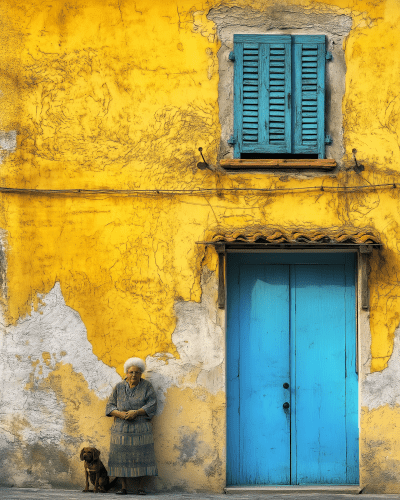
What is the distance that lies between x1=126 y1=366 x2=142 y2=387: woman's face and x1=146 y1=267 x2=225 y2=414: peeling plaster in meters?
0.30

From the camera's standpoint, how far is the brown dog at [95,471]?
6.76 metres

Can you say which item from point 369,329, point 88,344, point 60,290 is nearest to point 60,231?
point 60,290

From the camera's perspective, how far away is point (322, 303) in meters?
7.47

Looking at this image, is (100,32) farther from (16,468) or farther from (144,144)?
(16,468)

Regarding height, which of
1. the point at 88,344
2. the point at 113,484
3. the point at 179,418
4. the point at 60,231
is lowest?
the point at 113,484

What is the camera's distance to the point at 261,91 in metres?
7.48

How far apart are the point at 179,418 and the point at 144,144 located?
3111 mm

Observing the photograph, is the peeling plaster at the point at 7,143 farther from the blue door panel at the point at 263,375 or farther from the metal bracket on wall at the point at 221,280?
the blue door panel at the point at 263,375

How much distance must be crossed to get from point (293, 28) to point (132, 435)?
4.89m

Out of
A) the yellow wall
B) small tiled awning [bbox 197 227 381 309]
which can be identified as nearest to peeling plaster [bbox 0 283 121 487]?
the yellow wall

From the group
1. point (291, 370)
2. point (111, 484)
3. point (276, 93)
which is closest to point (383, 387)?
point (291, 370)

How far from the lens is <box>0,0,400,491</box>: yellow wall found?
7.30 meters

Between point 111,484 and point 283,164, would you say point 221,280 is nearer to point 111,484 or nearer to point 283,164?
point 283,164

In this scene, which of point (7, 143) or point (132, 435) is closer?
point (132, 435)
